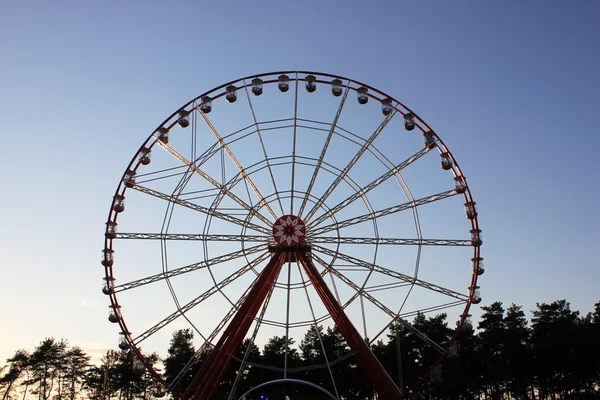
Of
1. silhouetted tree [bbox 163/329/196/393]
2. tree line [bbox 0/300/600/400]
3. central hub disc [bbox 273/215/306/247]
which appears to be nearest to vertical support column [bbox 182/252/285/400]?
central hub disc [bbox 273/215/306/247]

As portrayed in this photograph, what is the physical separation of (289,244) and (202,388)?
6.43 meters

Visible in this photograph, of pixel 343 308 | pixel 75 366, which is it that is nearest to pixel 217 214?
pixel 343 308

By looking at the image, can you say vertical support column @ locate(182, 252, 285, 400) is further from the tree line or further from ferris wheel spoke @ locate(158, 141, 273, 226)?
the tree line

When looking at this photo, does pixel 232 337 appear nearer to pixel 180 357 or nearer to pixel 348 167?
pixel 348 167

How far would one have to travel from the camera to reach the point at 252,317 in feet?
74.1

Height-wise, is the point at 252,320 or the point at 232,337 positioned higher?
the point at 252,320

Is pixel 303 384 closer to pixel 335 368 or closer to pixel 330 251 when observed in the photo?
pixel 330 251

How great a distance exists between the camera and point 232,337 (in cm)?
2252

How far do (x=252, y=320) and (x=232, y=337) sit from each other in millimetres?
1002

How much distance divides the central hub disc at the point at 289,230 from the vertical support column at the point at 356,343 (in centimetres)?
75

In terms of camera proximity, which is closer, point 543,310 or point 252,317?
point 252,317

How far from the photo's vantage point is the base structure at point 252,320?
21.5m

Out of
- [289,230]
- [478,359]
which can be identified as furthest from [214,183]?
[478,359]

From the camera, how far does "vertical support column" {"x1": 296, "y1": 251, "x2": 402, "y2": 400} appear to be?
2122cm
